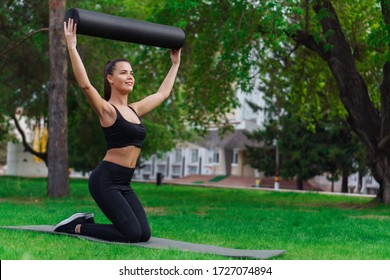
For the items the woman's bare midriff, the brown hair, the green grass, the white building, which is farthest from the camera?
the white building

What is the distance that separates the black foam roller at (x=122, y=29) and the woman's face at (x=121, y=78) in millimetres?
353

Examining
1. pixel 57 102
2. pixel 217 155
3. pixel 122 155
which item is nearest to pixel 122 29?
pixel 122 155

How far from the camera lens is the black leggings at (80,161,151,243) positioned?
27.1ft

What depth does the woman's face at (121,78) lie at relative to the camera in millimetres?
8445

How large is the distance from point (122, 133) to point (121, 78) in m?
0.70

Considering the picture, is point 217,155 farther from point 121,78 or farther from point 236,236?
point 121,78

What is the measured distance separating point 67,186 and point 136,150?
12083 mm

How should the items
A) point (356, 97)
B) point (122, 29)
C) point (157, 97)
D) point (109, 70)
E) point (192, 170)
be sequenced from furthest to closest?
point (192, 170), point (356, 97), point (157, 97), point (109, 70), point (122, 29)

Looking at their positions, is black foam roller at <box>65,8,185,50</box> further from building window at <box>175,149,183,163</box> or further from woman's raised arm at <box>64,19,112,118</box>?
building window at <box>175,149,183,163</box>

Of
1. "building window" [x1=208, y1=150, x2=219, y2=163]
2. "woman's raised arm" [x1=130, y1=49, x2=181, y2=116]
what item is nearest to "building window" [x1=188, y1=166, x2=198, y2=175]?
"building window" [x1=208, y1=150, x2=219, y2=163]

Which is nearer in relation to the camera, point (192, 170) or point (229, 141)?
point (229, 141)

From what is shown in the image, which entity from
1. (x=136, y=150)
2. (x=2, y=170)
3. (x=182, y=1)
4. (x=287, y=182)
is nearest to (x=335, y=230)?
(x=136, y=150)

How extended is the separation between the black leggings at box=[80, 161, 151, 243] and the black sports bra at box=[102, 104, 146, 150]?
283 mm

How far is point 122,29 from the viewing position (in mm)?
8219
